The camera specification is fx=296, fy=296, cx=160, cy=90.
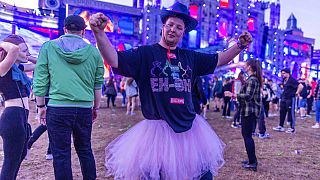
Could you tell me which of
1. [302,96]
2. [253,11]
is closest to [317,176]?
[302,96]

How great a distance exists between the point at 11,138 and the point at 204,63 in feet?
7.42

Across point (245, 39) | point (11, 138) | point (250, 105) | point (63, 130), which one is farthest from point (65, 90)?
point (250, 105)

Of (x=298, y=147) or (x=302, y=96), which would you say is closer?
(x=298, y=147)

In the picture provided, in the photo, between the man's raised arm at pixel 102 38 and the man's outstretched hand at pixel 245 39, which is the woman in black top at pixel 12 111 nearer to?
the man's raised arm at pixel 102 38

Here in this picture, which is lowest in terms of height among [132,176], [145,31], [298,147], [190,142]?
[298,147]

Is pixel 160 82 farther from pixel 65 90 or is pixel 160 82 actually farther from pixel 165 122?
pixel 65 90

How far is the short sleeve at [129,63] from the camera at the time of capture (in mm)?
2646

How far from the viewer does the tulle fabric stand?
8.64 feet

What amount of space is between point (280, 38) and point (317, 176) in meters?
53.1

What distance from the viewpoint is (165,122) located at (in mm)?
2756

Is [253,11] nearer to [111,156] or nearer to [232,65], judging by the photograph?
[232,65]

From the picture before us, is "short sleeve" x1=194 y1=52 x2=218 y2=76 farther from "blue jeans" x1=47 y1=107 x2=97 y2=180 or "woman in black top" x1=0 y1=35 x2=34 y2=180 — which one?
"woman in black top" x1=0 y1=35 x2=34 y2=180

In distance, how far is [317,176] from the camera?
18.4 ft

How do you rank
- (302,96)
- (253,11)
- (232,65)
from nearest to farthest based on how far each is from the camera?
(302,96) → (232,65) → (253,11)
